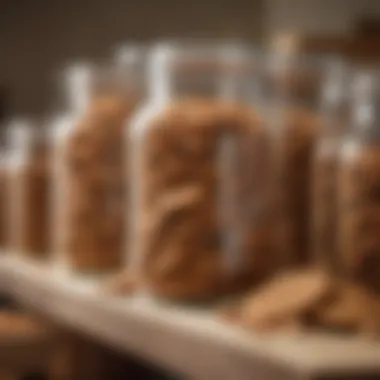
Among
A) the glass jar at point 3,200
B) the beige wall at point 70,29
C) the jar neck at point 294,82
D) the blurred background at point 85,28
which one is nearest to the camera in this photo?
the jar neck at point 294,82

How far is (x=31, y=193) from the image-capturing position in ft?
3.79

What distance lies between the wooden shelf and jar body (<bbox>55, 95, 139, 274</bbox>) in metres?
0.05

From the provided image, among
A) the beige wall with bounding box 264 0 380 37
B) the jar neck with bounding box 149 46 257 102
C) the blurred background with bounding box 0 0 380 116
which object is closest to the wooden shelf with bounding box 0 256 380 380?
the jar neck with bounding box 149 46 257 102

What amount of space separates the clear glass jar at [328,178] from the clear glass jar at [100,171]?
28 cm

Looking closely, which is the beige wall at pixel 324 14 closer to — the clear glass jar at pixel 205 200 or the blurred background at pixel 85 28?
the blurred background at pixel 85 28

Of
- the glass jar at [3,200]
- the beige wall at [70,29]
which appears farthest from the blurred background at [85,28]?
the glass jar at [3,200]

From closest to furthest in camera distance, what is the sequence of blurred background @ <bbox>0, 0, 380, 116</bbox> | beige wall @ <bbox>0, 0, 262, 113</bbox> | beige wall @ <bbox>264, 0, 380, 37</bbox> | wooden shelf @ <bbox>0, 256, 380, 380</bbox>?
wooden shelf @ <bbox>0, 256, 380, 380</bbox> → beige wall @ <bbox>264, 0, 380, 37</bbox> → blurred background @ <bbox>0, 0, 380, 116</bbox> → beige wall @ <bbox>0, 0, 262, 113</bbox>

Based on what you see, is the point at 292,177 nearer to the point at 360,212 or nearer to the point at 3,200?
the point at 360,212

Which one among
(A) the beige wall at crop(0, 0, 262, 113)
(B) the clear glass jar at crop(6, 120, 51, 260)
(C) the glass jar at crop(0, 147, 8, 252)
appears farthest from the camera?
(A) the beige wall at crop(0, 0, 262, 113)

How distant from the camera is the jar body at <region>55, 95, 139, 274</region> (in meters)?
0.84

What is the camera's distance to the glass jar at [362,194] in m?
0.50

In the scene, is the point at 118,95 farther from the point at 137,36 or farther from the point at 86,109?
the point at 137,36

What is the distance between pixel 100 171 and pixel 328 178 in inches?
13.1

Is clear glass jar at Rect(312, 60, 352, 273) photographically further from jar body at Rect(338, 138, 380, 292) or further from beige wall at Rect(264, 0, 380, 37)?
beige wall at Rect(264, 0, 380, 37)
